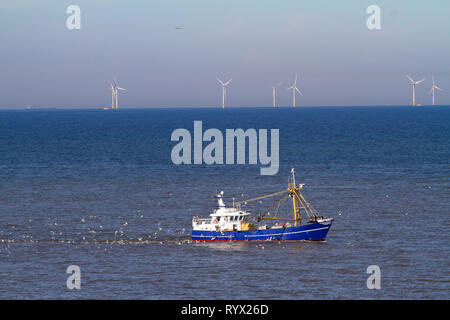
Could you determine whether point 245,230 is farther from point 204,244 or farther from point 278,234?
point 204,244

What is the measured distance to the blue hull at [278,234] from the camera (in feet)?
285

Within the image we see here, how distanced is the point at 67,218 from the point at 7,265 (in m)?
27.7

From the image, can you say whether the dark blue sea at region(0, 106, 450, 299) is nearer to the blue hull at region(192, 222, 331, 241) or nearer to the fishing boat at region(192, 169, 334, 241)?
the blue hull at region(192, 222, 331, 241)

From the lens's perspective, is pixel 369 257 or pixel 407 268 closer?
pixel 407 268

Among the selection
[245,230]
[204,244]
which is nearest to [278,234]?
[245,230]

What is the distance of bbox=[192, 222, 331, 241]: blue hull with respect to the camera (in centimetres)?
8681

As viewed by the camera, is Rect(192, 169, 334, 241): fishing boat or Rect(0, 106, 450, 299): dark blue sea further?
Rect(192, 169, 334, 241): fishing boat

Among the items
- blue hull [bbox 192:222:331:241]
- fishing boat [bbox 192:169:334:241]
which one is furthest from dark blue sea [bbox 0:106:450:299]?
fishing boat [bbox 192:169:334:241]

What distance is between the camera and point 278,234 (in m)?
86.9

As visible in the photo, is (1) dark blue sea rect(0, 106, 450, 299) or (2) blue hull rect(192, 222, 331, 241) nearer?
(1) dark blue sea rect(0, 106, 450, 299)

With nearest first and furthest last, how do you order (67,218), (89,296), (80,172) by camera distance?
(89,296), (67,218), (80,172)
